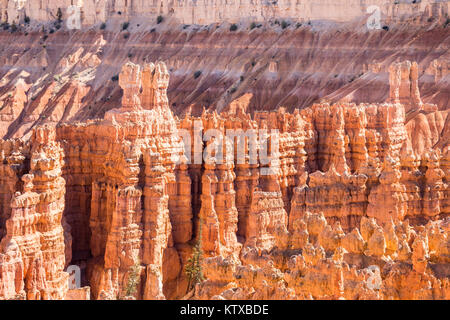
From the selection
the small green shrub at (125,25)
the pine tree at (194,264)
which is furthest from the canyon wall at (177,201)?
the small green shrub at (125,25)

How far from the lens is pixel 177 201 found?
30438 millimetres

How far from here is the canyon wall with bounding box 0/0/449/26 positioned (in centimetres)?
8106

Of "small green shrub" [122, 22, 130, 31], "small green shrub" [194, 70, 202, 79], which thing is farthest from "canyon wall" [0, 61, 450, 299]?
"small green shrub" [122, 22, 130, 31]

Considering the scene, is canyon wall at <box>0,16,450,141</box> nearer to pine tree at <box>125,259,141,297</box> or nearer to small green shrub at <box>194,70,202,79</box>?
small green shrub at <box>194,70,202,79</box>

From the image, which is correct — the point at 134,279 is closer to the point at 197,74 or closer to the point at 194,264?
the point at 194,264

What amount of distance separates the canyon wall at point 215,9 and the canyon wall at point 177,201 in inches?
1900


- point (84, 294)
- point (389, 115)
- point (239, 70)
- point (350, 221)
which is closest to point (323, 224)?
point (350, 221)

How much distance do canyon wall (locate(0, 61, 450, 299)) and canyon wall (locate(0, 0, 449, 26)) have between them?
48258 millimetres

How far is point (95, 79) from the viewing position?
95.6 meters

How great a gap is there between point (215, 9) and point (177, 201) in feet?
223

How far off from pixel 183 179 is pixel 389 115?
1091 cm

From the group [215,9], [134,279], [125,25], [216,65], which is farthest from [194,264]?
[125,25]

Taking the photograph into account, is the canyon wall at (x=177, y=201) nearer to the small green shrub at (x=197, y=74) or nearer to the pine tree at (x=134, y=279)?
the pine tree at (x=134, y=279)

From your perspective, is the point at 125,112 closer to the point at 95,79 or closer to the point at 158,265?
the point at 158,265
